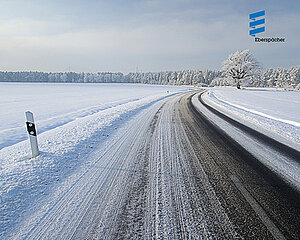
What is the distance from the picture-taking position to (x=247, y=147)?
4766mm

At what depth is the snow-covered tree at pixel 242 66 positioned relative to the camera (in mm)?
42469

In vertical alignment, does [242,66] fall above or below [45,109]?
above

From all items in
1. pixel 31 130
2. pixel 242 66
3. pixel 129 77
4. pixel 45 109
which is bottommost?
pixel 45 109

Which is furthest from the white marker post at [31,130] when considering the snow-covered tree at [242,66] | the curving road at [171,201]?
the snow-covered tree at [242,66]

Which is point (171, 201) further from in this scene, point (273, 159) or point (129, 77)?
point (129, 77)

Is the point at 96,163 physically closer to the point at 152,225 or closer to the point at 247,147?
the point at 152,225

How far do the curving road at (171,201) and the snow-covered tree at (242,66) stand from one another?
1849 inches

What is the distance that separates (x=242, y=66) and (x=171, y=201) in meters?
49.2

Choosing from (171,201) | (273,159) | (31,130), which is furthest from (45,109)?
(273,159)

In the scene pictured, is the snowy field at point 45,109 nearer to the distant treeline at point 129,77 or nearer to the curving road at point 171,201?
the curving road at point 171,201

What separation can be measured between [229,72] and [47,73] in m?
147

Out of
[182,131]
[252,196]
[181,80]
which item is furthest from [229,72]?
[181,80]

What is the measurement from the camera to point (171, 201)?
8.16ft

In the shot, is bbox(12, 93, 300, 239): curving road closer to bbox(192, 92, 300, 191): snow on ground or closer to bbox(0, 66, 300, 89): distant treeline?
bbox(192, 92, 300, 191): snow on ground
